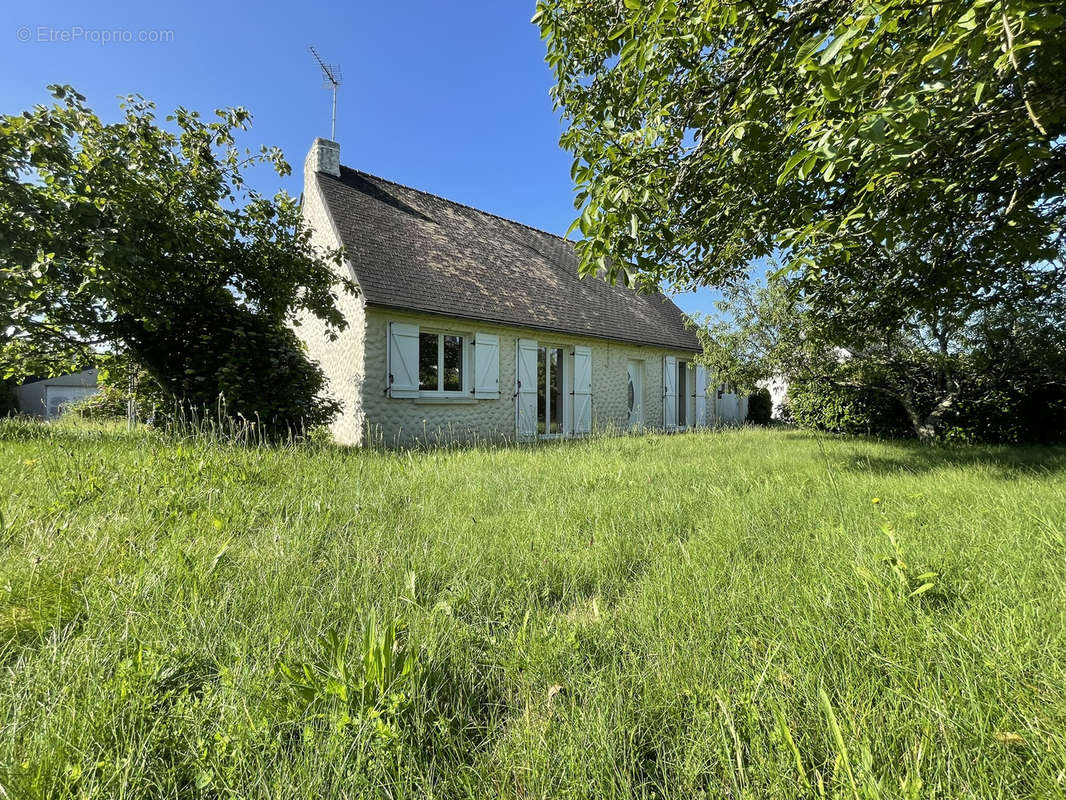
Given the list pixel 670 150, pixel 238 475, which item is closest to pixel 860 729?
pixel 670 150

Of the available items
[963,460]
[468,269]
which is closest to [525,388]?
[468,269]

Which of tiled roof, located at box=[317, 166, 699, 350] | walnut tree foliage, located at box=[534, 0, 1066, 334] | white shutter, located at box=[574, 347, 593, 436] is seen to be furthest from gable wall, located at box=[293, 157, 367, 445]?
walnut tree foliage, located at box=[534, 0, 1066, 334]

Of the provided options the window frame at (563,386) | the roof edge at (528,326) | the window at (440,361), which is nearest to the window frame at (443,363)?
the window at (440,361)

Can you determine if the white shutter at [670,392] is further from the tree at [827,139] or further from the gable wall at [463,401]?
the tree at [827,139]

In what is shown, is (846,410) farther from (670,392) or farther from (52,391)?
(52,391)

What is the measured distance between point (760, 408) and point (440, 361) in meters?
12.0

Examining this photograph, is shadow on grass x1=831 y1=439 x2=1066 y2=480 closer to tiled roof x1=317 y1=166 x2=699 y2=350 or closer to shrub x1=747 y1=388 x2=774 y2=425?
tiled roof x1=317 y1=166 x2=699 y2=350

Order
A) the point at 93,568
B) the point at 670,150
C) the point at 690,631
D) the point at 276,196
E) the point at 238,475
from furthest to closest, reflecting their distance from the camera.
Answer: the point at 276,196 → the point at 238,475 → the point at 670,150 → the point at 93,568 → the point at 690,631

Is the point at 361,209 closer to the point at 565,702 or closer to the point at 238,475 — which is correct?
the point at 238,475

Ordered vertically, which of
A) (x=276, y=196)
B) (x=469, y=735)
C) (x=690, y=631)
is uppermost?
(x=276, y=196)

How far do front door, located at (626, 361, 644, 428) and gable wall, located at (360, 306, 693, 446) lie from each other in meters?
0.40

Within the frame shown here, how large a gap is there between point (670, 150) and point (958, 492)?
3.65 metres

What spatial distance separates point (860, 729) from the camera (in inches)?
43.0

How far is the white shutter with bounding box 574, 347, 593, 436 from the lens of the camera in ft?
36.7
